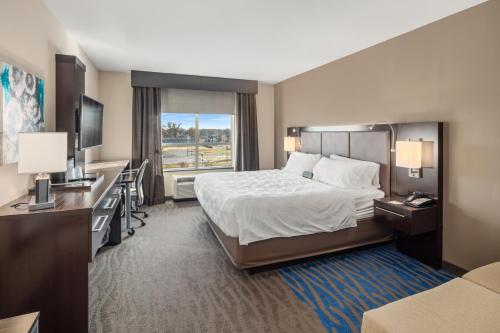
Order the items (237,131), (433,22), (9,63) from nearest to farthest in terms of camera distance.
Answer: (9,63) < (433,22) < (237,131)

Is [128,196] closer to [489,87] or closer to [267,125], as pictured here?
[267,125]

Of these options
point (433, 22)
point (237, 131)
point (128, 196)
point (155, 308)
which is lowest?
point (155, 308)

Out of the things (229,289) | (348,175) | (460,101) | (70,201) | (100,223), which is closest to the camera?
(70,201)

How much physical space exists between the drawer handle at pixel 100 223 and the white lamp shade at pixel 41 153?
0.52 m

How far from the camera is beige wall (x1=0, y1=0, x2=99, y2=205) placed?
1.96m

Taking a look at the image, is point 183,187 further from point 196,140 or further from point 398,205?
point 398,205

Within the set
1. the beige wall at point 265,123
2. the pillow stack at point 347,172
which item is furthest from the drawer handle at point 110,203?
the beige wall at point 265,123

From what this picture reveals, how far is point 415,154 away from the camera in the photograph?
288 centimetres

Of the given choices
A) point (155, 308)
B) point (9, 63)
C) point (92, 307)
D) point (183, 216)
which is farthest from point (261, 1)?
point (183, 216)

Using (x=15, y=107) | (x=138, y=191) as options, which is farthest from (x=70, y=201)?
(x=138, y=191)

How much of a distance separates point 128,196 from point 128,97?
93.2 inches

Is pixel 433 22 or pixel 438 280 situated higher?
pixel 433 22

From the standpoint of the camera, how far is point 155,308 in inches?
87.2

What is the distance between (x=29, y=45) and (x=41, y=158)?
47.5 inches
